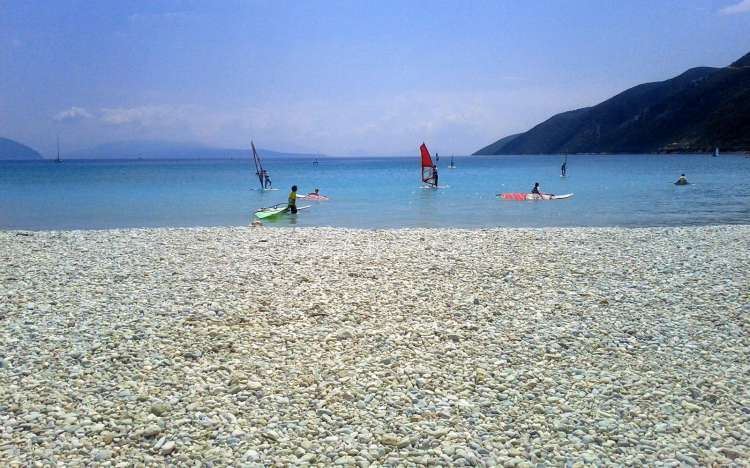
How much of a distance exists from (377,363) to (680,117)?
164635 millimetres

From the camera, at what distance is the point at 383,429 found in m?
4.41

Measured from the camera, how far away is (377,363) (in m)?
5.64

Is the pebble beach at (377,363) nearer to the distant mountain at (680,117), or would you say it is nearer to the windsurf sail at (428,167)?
the windsurf sail at (428,167)

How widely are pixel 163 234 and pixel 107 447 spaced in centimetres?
1213

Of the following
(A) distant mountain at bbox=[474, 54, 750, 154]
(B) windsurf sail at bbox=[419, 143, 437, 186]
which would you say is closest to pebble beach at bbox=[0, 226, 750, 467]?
(B) windsurf sail at bbox=[419, 143, 437, 186]

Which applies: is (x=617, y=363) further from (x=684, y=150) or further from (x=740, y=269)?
(x=684, y=150)

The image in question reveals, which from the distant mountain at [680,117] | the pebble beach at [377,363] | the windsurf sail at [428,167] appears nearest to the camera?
the pebble beach at [377,363]

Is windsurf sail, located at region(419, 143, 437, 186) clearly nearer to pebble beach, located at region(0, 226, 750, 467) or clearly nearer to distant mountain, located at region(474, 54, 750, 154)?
pebble beach, located at region(0, 226, 750, 467)

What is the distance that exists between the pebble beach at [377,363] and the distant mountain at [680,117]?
125234 mm

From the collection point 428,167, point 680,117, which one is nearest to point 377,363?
point 428,167

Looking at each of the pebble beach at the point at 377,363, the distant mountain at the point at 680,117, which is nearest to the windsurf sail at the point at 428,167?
the pebble beach at the point at 377,363

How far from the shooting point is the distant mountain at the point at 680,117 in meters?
118

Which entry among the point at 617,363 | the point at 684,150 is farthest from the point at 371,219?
the point at 684,150

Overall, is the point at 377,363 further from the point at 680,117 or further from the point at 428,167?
the point at 680,117
